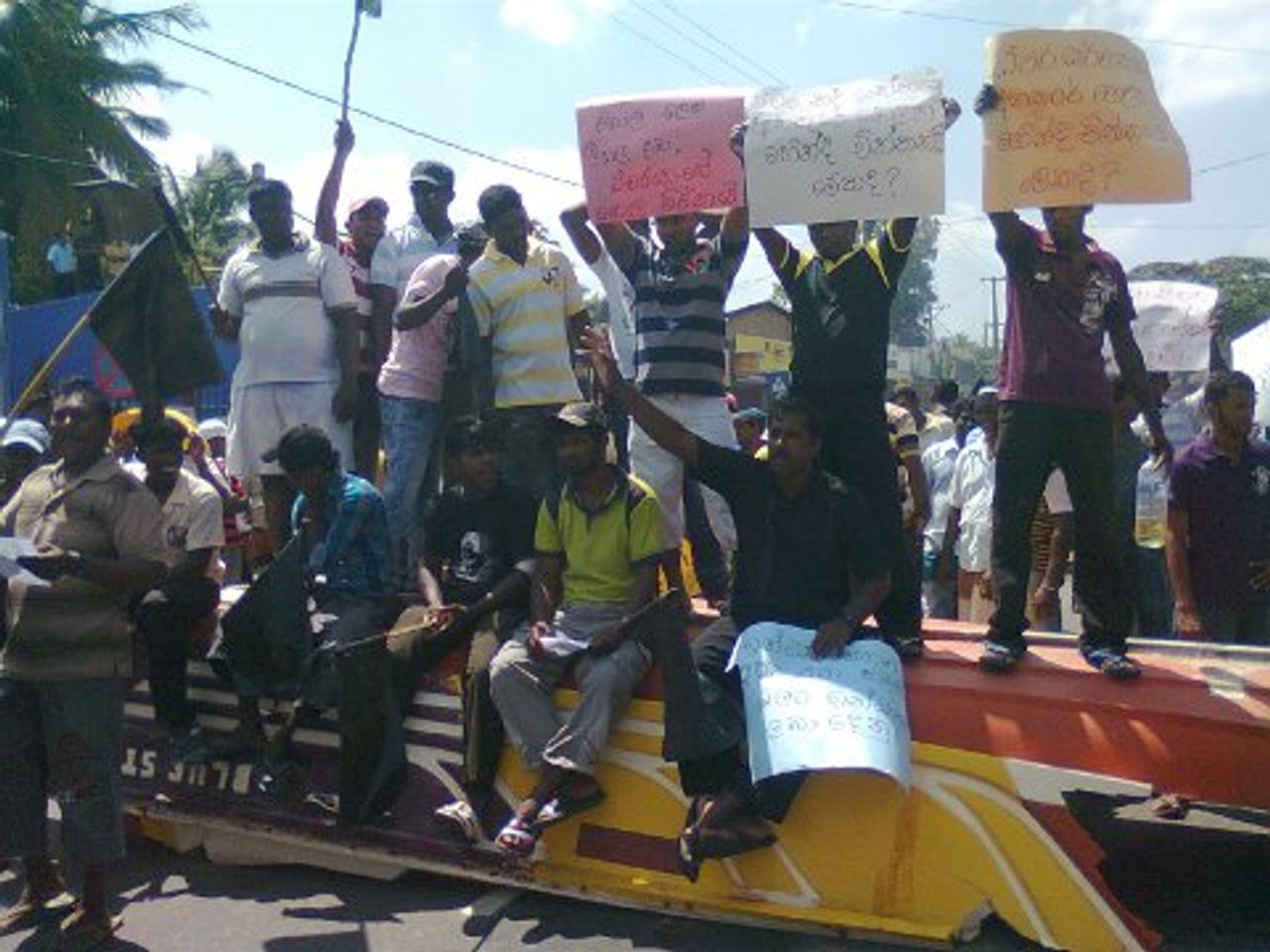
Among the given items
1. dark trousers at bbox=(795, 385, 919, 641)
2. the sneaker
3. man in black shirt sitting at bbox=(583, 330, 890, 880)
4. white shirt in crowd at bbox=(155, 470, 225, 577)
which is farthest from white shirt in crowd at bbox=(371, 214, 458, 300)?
the sneaker

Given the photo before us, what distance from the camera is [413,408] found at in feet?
21.3

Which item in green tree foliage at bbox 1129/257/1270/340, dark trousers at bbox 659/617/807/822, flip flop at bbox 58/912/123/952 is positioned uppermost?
green tree foliage at bbox 1129/257/1270/340

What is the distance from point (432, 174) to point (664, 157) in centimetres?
153

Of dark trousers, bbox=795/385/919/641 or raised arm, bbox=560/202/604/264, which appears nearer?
dark trousers, bbox=795/385/919/641

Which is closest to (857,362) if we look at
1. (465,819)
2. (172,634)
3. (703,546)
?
(703,546)

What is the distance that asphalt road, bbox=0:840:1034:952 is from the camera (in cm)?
480

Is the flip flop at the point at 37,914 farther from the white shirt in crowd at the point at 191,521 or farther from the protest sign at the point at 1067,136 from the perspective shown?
the protest sign at the point at 1067,136

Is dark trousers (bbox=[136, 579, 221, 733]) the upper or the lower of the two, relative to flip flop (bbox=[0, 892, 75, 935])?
upper

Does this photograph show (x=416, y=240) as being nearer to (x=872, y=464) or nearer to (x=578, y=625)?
(x=578, y=625)

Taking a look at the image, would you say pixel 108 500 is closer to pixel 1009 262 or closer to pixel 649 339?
pixel 649 339

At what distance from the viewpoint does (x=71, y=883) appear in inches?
216

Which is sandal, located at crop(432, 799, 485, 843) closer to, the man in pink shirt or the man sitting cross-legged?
the man sitting cross-legged

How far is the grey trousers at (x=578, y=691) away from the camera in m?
4.97

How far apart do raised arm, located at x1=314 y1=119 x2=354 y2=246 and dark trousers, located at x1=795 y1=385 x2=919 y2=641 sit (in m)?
3.03
